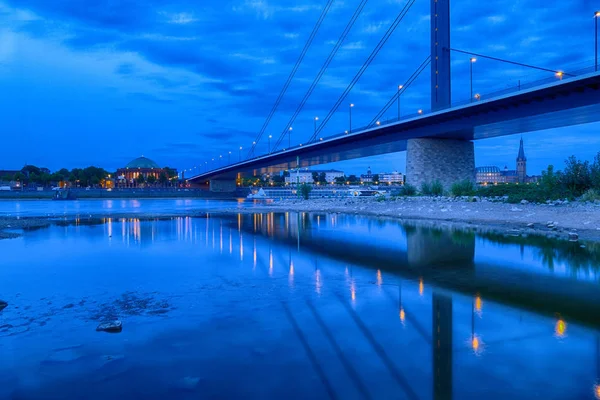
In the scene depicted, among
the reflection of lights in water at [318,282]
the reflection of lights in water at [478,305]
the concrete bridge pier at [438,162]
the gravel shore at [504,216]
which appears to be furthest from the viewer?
the concrete bridge pier at [438,162]

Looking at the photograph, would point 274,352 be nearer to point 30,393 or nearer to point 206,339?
point 206,339

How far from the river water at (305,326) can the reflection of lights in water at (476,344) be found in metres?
0.03

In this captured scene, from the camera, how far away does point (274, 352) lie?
5570mm

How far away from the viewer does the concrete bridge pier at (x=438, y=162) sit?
46625mm

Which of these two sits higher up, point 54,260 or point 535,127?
point 535,127

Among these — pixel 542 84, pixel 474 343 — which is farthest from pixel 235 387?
pixel 542 84

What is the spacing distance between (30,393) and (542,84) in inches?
1379

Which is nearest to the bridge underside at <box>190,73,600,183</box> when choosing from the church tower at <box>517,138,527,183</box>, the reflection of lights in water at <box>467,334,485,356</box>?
the reflection of lights in water at <box>467,334,485,356</box>

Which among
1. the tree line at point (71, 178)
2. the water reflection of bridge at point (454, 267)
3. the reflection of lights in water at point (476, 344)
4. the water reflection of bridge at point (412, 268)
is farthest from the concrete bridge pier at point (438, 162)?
the tree line at point (71, 178)

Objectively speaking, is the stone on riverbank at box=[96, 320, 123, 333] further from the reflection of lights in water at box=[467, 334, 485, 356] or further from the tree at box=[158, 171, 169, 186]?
the tree at box=[158, 171, 169, 186]

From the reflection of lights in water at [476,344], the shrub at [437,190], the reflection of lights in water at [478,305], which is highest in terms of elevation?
the shrub at [437,190]

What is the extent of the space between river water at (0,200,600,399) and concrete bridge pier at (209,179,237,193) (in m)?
123

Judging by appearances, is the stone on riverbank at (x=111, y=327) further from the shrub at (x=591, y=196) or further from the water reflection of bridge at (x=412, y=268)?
the shrub at (x=591, y=196)

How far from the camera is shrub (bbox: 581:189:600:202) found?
2333cm
